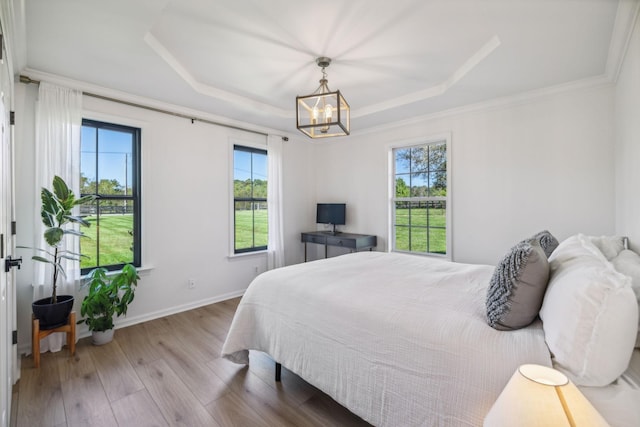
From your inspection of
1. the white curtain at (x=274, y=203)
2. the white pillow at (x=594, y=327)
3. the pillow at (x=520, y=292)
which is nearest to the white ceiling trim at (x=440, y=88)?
the white curtain at (x=274, y=203)

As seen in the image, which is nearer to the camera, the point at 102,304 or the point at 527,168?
the point at 102,304

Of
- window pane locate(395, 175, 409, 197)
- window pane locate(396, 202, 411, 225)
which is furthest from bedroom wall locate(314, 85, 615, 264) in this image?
window pane locate(396, 202, 411, 225)

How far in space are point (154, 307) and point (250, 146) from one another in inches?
96.5

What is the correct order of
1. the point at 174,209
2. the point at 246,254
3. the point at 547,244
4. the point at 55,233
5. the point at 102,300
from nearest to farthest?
the point at 547,244 → the point at 55,233 → the point at 102,300 → the point at 174,209 → the point at 246,254

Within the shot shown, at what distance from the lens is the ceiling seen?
6.31ft

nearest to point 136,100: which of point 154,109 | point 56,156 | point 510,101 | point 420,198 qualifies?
point 154,109

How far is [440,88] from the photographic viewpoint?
10.7 ft

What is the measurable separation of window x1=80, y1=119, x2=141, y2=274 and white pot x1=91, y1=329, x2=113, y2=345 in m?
0.70

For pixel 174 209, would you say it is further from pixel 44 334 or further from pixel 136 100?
pixel 44 334

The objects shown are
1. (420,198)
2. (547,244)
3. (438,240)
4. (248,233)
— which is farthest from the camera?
(248,233)

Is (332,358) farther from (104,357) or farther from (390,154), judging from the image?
(390,154)

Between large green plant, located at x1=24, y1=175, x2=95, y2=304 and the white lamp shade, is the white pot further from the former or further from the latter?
the white lamp shade

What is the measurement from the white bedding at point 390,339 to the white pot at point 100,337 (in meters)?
1.41

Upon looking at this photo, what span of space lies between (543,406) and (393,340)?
0.65m
